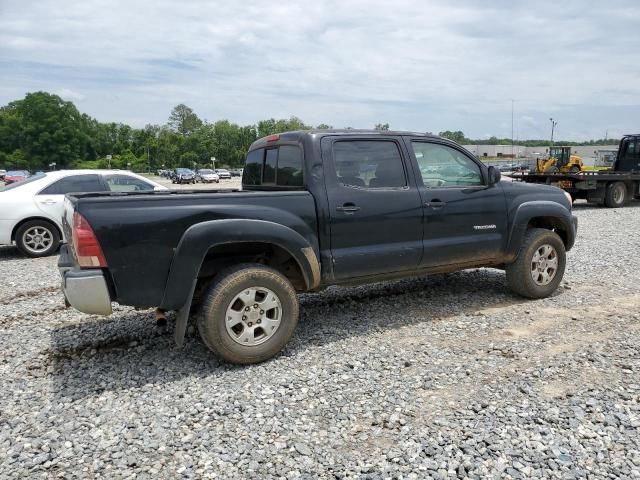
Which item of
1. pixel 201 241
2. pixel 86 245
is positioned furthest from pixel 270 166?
pixel 86 245

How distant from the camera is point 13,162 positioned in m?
91.8

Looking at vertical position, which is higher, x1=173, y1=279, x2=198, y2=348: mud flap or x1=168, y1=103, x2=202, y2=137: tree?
x1=168, y1=103, x2=202, y2=137: tree

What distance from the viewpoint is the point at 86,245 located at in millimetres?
3564

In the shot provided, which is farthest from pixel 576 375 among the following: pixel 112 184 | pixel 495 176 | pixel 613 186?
pixel 613 186

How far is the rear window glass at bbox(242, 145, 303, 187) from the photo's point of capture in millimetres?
4699

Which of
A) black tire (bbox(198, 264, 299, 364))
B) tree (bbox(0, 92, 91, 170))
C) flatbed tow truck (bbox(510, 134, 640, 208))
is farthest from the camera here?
tree (bbox(0, 92, 91, 170))

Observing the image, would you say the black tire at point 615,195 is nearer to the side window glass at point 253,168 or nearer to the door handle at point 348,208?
the side window glass at point 253,168

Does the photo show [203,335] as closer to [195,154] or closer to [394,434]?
[394,434]

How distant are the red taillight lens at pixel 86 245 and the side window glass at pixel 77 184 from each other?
582 centimetres

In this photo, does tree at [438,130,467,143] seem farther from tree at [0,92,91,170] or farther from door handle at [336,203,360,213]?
tree at [0,92,91,170]

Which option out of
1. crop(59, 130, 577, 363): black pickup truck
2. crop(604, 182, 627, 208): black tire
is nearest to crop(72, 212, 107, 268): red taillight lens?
crop(59, 130, 577, 363): black pickup truck

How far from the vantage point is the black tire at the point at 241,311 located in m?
3.88

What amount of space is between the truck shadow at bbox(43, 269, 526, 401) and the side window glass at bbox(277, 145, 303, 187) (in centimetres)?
143

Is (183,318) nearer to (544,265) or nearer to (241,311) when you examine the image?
(241,311)
